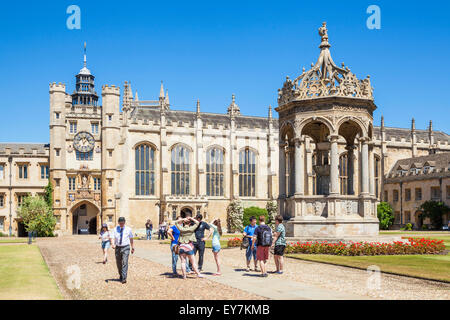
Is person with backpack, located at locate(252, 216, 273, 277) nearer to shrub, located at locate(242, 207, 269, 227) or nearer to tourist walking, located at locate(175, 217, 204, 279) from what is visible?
tourist walking, located at locate(175, 217, 204, 279)

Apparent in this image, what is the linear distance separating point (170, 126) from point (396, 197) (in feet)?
102

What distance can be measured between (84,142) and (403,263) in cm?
4774

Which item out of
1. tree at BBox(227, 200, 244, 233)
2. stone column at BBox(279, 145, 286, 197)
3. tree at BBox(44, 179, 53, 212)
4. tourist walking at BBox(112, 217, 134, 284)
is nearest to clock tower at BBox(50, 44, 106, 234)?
tree at BBox(44, 179, 53, 212)

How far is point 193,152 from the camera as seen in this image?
6356 cm

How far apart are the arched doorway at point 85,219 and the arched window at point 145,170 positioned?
5.63m

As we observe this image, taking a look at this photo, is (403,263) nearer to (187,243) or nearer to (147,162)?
(187,243)

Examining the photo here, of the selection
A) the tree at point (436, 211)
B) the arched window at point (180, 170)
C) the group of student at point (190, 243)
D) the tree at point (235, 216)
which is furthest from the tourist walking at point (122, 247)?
the tree at point (436, 211)

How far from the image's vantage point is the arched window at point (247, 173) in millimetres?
66125

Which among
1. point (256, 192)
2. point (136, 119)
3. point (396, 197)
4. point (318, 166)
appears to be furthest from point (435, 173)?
point (318, 166)

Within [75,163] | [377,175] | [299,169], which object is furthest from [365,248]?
[377,175]

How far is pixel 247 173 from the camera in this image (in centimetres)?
6631

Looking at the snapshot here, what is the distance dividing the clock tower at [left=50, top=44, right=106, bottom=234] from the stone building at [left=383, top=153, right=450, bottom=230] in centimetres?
3764

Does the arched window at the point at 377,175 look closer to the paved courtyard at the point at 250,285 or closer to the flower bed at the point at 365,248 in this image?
the flower bed at the point at 365,248

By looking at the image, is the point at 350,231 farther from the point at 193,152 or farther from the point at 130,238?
the point at 193,152
